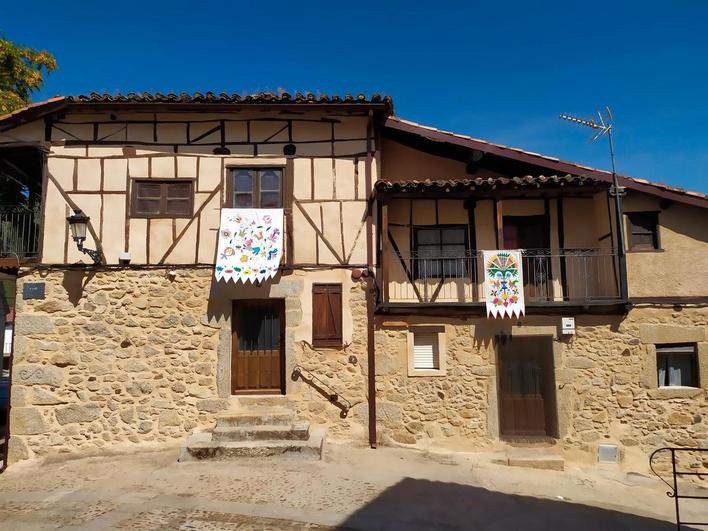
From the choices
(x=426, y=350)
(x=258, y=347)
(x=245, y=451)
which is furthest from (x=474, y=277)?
(x=245, y=451)

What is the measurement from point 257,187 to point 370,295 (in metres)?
2.71

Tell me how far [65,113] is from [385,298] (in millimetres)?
6361

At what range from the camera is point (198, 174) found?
843 cm

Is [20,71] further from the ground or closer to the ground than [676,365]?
further from the ground

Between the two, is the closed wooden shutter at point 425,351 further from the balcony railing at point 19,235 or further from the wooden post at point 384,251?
the balcony railing at point 19,235

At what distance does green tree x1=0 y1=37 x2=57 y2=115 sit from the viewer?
11984mm

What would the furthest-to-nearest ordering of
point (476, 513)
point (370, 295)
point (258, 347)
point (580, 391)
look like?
point (258, 347), point (370, 295), point (580, 391), point (476, 513)

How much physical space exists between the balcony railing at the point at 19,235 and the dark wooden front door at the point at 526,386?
327 inches

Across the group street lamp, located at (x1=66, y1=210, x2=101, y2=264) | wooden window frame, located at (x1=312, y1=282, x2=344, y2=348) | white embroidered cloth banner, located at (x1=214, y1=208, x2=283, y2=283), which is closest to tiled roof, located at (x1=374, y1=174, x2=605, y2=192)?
wooden window frame, located at (x1=312, y1=282, x2=344, y2=348)

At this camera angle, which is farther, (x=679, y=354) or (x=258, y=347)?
(x=258, y=347)

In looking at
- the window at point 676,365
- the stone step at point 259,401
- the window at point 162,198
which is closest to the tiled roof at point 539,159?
the window at point 676,365

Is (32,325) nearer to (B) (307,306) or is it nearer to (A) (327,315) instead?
(B) (307,306)

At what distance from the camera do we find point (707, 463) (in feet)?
26.1

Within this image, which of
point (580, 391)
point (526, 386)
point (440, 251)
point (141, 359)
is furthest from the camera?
point (440, 251)
